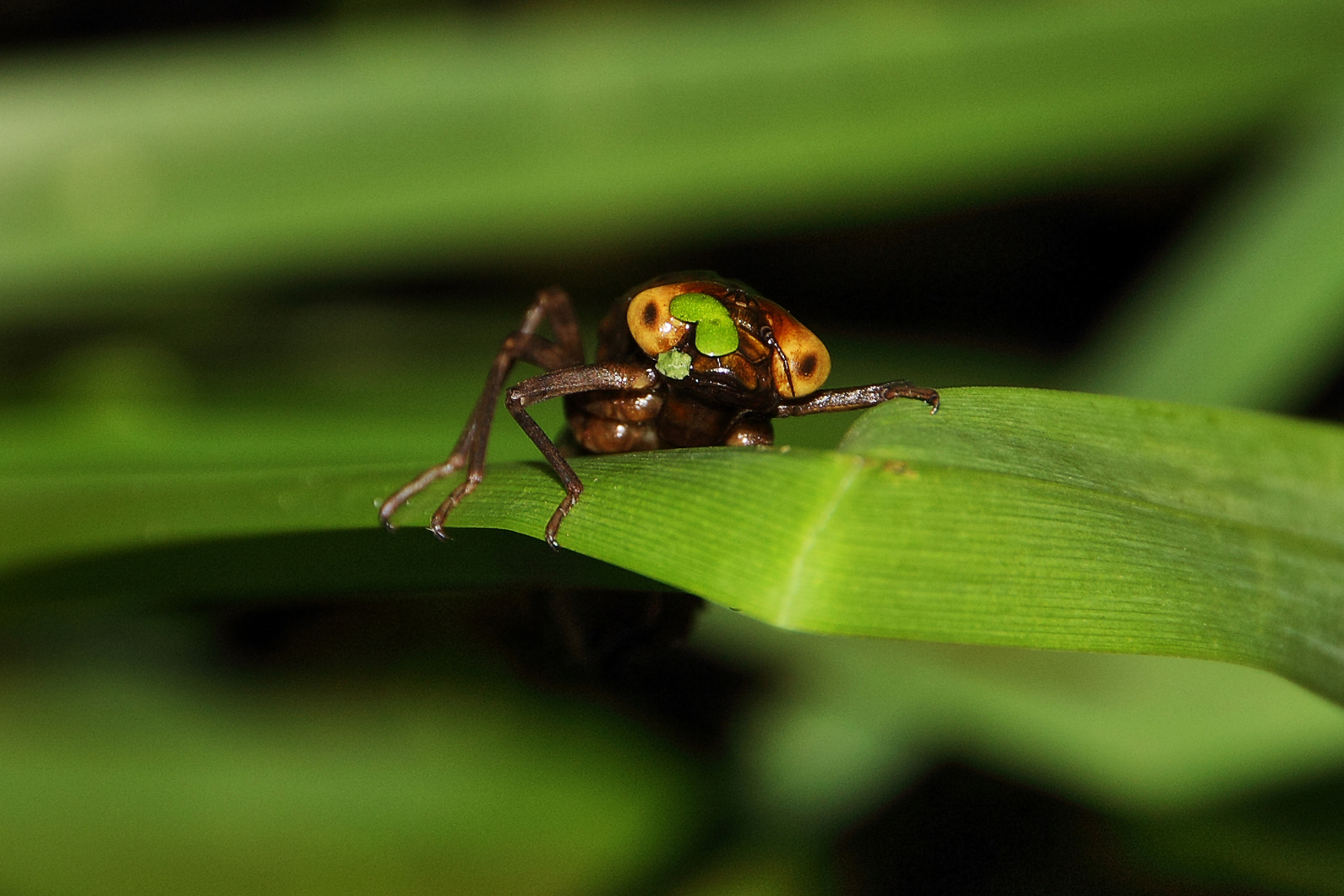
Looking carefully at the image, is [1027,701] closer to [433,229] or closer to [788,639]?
[788,639]

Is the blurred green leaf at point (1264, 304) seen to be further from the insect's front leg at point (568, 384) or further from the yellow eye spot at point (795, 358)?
the insect's front leg at point (568, 384)

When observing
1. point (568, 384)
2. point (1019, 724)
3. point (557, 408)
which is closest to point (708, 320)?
point (568, 384)

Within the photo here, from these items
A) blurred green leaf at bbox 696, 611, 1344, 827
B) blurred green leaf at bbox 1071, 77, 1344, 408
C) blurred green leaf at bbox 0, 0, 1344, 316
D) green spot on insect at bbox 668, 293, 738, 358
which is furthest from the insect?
blurred green leaf at bbox 1071, 77, 1344, 408

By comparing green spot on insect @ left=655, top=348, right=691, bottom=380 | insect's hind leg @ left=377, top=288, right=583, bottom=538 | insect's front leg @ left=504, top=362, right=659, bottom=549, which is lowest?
insect's hind leg @ left=377, top=288, right=583, bottom=538

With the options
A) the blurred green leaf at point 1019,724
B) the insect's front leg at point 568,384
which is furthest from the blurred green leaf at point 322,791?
the insect's front leg at point 568,384

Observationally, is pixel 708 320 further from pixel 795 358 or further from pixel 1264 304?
pixel 1264 304

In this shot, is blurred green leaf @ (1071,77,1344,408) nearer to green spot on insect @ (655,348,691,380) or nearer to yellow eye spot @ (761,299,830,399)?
yellow eye spot @ (761,299,830,399)
